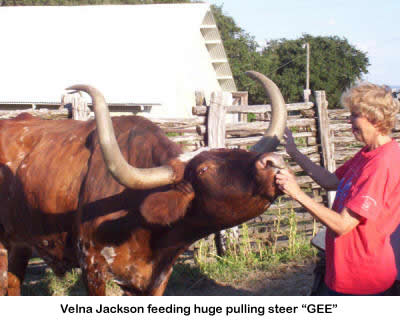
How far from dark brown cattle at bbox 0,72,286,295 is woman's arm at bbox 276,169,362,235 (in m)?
0.09

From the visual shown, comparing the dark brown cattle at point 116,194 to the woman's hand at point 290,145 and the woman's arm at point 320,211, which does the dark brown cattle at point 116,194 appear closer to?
the woman's arm at point 320,211

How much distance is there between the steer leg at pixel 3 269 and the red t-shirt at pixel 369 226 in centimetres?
305

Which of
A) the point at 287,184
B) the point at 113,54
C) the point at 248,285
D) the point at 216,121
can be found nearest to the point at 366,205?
the point at 287,184

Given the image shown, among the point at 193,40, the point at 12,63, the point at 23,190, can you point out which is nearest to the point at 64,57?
the point at 12,63

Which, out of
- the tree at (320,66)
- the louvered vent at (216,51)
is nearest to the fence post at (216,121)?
the louvered vent at (216,51)

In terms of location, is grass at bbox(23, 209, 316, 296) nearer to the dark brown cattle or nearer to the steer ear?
the dark brown cattle

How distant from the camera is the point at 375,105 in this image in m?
2.88

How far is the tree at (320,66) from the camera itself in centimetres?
4547

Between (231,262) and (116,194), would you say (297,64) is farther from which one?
(116,194)

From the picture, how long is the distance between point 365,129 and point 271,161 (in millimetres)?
600

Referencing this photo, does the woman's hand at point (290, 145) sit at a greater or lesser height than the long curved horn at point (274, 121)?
lesser

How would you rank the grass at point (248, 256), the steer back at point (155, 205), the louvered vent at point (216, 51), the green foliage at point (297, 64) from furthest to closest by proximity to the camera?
the green foliage at point (297, 64) → the louvered vent at point (216, 51) → the grass at point (248, 256) → the steer back at point (155, 205)

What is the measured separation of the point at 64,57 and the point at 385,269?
2112 cm

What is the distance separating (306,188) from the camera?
7.82 metres
